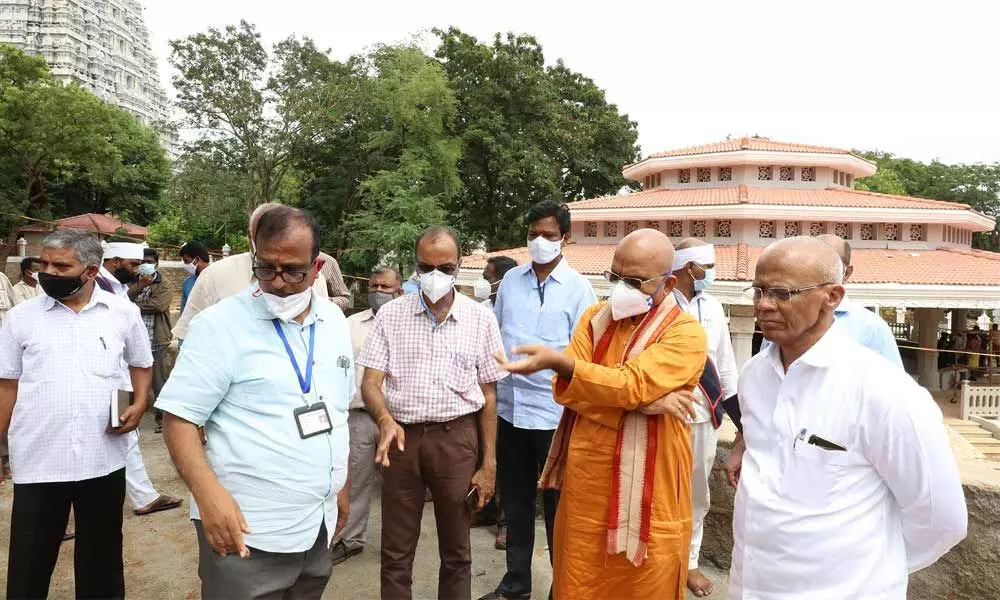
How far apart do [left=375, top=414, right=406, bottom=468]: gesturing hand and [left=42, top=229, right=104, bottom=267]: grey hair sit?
4.86ft

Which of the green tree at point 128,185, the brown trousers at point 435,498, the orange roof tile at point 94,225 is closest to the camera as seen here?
the brown trousers at point 435,498

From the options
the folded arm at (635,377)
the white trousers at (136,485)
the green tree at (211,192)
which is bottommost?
the white trousers at (136,485)

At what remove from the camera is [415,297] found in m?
3.00

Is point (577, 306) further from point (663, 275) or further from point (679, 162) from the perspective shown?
point (679, 162)

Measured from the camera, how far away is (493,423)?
119 inches

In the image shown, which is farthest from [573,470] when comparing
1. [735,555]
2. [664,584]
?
[735,555]

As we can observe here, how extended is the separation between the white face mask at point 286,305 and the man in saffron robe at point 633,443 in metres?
0.86

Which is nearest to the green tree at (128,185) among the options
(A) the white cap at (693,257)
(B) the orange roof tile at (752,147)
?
(B) the orange roof tile at (752,147)

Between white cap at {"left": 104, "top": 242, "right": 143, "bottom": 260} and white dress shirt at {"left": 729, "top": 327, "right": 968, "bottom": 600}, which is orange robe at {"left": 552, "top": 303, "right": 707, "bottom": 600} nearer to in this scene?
white dress shirt at {"left": 729, "top": 327, "right": 968, "bottom": 600}

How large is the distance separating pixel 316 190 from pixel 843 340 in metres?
29.5

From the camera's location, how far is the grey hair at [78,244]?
2799 mm

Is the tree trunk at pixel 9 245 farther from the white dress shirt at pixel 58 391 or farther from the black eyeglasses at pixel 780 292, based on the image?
the black eyeglasses at pixel 780 292

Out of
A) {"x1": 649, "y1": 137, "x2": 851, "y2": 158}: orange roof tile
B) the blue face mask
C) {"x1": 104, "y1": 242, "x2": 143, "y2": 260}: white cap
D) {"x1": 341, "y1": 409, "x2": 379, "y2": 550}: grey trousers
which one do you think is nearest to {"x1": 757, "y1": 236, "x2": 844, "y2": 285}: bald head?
the blue face mask

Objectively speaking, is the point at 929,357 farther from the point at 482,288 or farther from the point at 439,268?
the point at 439,268
